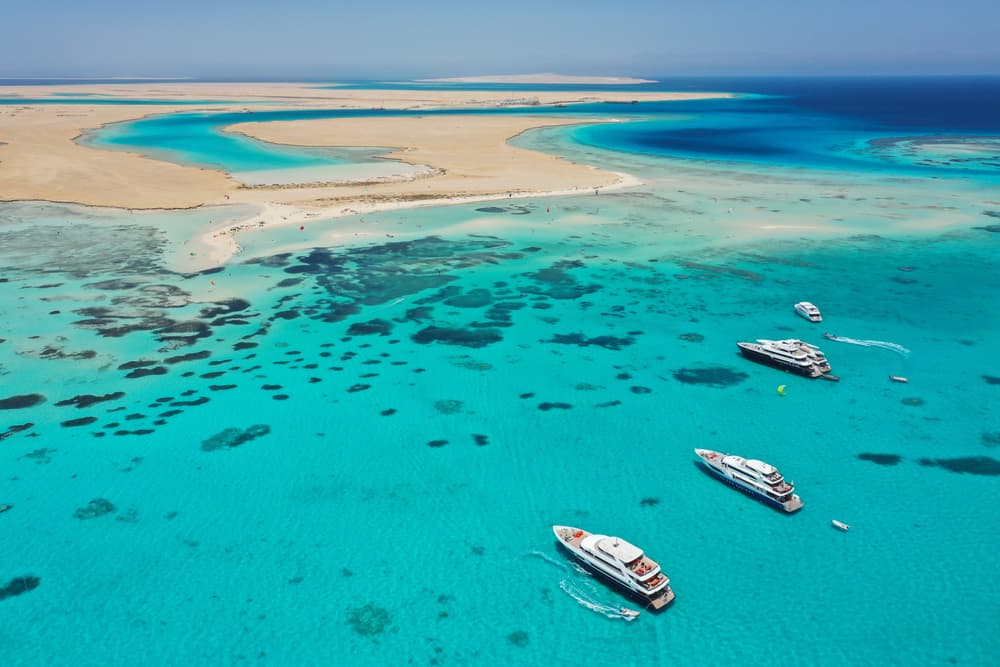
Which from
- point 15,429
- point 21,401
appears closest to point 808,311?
point 15,429

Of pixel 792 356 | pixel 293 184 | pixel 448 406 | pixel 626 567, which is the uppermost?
pixel 293 184

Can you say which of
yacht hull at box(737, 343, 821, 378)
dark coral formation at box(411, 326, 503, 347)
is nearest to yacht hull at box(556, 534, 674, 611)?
yacht hull at box(737, 343, 821, 378)

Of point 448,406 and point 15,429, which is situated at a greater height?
point 448,406

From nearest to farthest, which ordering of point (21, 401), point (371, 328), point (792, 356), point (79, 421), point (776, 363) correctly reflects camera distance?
point (79, 421) < point (21, 401) < point (792, 356) < point (776, 363) < point (371, 328)

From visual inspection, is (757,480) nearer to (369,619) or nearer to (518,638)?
(518,638)

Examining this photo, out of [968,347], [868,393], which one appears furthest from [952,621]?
[968,347]

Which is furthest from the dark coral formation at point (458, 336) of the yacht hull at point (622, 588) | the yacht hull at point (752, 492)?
the yacht hull at point (622, 588)

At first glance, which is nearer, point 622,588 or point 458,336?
point 622,588
